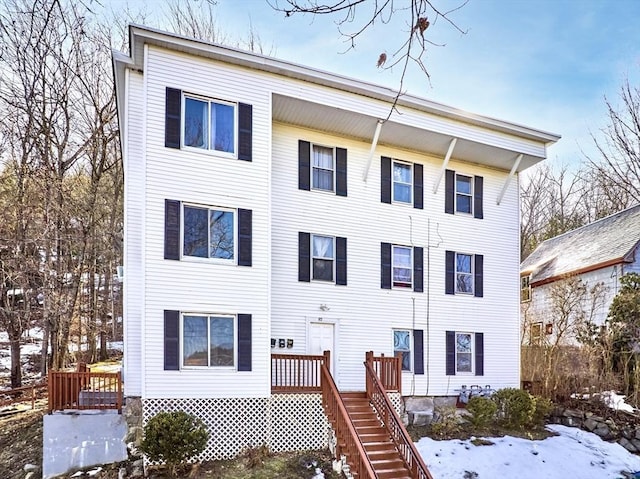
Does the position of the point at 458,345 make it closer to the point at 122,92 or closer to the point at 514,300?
the point at 514,300

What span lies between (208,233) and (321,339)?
4.15m

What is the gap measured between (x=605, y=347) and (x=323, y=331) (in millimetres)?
9434

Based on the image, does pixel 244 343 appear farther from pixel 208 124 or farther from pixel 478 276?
pixel 478 276

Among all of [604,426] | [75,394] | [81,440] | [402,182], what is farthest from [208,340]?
[604,426]

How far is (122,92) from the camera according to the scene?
1173cm

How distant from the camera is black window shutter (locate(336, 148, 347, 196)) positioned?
13.1 m

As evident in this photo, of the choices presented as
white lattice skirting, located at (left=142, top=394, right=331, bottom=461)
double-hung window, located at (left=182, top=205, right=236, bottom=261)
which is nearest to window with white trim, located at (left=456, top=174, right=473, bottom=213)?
white lattice skirting, located at (left=142, top=394, right=331, bottom=461)

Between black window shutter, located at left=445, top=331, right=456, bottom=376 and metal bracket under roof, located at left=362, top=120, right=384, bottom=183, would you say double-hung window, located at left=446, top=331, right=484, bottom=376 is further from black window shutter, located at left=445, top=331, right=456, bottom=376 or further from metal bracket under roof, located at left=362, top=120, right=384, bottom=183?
metal bracket under roof, located at left=362, top=120, right=384, bottom=183

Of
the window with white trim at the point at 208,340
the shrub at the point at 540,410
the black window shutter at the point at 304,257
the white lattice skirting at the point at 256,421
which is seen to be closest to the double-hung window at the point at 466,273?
the shrub at the point at 540,410

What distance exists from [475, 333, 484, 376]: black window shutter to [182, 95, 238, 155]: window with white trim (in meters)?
8.97

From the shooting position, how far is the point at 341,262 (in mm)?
12852

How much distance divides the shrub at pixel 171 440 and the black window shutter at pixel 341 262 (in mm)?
5213

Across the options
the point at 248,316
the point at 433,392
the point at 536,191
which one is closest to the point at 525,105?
the point at 248,316

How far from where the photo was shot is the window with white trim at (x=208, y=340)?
10.2 metres
